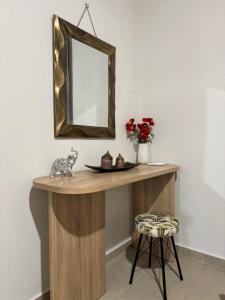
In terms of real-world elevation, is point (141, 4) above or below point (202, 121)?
above

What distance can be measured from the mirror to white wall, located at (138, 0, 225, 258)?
48 cm

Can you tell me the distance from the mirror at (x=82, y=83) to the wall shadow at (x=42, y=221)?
389 mm

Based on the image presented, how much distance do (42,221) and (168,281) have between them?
3.25 ft

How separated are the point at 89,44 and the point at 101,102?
42 cm

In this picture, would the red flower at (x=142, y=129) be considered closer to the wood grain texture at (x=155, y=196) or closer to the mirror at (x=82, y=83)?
the mirror at (x=82, y=83)

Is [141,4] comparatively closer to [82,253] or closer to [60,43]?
[60,43]

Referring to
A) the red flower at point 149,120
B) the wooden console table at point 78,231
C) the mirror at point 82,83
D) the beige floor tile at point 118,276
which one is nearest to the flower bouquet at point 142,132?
the red flower at point 149,120

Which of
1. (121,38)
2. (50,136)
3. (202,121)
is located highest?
(121,38)

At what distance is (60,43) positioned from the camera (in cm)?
139

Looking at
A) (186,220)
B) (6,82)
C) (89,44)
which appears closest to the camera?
(6,82)

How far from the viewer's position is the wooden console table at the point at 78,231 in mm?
1143

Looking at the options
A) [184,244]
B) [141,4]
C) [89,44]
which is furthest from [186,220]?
[141,4]

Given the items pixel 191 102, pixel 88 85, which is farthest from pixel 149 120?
pixel 88 85

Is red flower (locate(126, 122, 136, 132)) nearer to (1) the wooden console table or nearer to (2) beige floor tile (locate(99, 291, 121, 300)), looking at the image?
(1) the wooden console table
